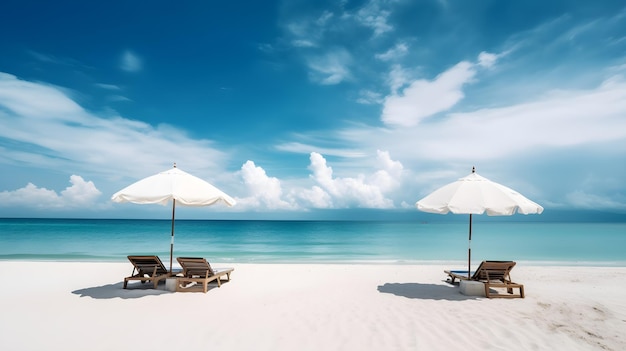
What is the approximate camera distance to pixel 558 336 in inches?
186

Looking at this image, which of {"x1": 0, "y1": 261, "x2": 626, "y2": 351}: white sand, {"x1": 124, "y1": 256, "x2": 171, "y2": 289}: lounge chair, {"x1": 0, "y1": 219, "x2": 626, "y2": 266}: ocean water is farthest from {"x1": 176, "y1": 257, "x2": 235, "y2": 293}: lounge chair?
{"x1": 0, "y1": 219, "x2": 626, "y2": 266}: ocean water

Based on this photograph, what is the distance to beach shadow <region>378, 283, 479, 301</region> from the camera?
→ 23.1 feet

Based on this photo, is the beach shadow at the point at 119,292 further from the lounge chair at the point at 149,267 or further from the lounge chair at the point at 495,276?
the lounge chair at the point at 495,276

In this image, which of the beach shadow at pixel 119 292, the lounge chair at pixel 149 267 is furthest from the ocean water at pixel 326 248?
the lounge chair at pixel 149 267

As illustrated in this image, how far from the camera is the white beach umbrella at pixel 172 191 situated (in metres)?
6.90

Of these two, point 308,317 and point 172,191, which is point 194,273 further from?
point 308,317

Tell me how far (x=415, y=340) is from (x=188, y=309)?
3.74 meters

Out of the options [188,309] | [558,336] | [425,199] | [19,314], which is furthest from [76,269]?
[558,336]

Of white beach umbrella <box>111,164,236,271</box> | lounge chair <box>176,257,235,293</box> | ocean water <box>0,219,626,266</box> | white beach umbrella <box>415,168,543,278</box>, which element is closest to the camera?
white beach umbrella <box>415,168,543,278</box>

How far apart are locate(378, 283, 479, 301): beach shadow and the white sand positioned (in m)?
0.02

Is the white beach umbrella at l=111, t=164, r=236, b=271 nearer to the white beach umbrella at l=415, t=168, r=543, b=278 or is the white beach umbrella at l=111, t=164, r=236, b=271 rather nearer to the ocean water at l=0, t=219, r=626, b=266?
the white beach umbrella at l=415, t=168, r=543, b=278

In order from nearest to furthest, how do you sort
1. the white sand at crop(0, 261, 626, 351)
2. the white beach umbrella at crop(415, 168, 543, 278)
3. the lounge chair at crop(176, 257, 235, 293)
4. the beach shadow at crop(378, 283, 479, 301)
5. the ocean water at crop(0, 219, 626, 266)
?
the white sand at crop(0, 261, 626, 351)
the white beach umbrella at crop(415, 168, 543, 278)
the beach shadow at crop(378, 283, 479, 301)
the lounge chair at crop(176, 257, 235, 293)
the ocean water at crop(0, 219, 626, 266)

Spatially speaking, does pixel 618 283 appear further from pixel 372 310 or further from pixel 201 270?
pixel 201 270

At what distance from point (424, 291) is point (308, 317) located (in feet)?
10.7
